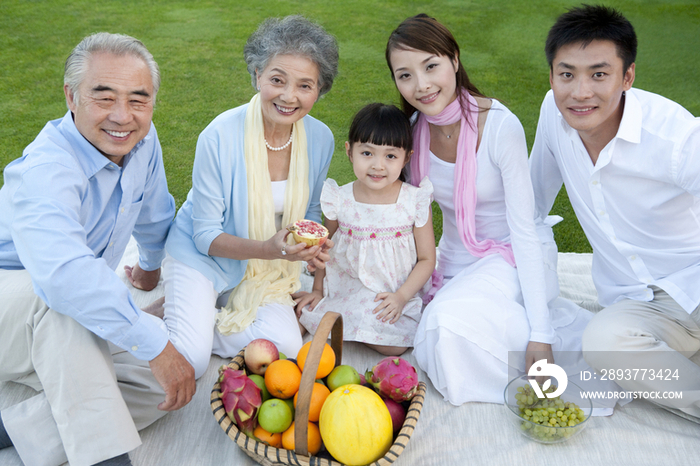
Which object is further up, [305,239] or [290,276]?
[305,239]

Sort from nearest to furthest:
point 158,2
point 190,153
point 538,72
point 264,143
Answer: point 264,143, point 190,153, point 538,72, point 158,2

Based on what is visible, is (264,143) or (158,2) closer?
(264,143)

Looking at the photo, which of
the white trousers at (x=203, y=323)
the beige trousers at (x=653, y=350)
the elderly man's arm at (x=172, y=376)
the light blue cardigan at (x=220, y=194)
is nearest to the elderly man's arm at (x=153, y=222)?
the light blue cardigan at (x=220, y=194)

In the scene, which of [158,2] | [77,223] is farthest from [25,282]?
[158,2]

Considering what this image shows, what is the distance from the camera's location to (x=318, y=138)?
10.8 feet

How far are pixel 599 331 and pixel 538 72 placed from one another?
558 cm

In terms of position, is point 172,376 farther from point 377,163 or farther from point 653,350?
point 653,350

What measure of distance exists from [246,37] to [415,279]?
6.09 metres

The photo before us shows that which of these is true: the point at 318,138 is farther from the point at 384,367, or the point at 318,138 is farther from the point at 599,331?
the point at 599,331

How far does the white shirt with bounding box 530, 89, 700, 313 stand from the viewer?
261 cm

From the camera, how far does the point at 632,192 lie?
2.78 m

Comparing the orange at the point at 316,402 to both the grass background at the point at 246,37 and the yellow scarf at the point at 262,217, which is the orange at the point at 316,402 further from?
the grass background at the point at 246,37

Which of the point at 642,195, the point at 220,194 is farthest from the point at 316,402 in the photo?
the point at 642,195

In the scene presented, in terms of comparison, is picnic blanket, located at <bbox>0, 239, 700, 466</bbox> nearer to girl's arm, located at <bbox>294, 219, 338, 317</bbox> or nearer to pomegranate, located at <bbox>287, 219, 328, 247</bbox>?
girl's arm, located at <bbox>294, 219, 338, 317</bbox>
